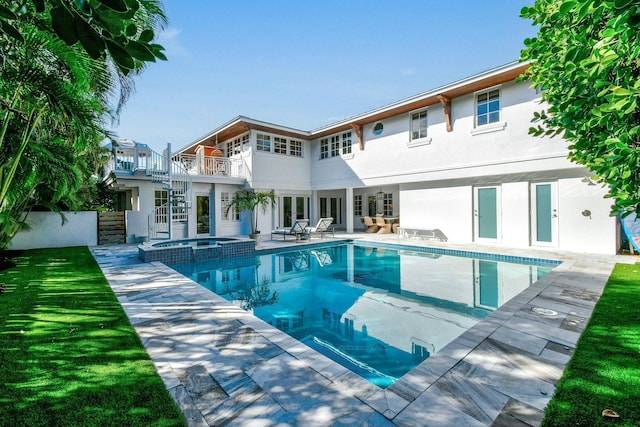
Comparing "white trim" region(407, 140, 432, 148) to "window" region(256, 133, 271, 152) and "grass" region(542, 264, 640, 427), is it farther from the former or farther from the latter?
"grass" region(542, 264, 640, 427)

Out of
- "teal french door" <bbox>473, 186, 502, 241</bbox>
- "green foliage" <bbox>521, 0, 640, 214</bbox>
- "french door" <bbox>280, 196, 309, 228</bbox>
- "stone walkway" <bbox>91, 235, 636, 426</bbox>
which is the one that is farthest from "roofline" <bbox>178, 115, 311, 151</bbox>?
"green foliage" <bbox>521, 0, 640, 214</bbox>

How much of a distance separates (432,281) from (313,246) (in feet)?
20.3

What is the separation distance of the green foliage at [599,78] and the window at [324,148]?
44.9 ft

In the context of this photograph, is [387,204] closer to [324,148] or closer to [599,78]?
[324,148]

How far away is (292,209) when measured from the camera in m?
18.0

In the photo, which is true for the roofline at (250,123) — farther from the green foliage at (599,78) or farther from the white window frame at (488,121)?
the green foliage at (599,78)

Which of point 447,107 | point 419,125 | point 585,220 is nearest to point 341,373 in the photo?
point 585,220

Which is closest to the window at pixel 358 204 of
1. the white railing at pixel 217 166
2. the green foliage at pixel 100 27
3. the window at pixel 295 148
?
the window at pixel 295 148

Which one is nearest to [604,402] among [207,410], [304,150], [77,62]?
[207,410]

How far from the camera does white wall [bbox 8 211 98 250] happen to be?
11.4m

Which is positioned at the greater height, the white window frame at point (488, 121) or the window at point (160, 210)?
the white window frame at point (488, 121)

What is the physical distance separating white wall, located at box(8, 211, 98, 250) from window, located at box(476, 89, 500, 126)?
15.8 metres

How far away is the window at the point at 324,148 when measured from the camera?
1784 centimetres

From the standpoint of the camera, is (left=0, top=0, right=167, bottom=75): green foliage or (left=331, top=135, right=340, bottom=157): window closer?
(left=0, top=0, right=167, bottom=75): green foliage
